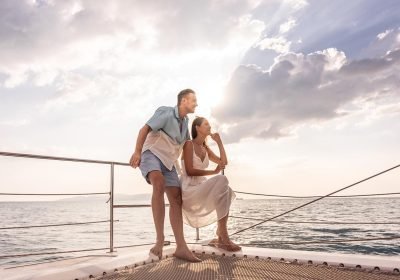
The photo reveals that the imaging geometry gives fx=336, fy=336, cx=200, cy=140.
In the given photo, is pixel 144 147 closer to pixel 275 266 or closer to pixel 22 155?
pixel 22 155

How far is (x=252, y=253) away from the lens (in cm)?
269

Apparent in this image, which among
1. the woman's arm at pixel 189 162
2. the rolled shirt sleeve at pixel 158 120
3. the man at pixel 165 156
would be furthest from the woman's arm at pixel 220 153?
the rolled shirt sleeve at pixel 158 120

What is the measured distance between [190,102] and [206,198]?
2.87 ft

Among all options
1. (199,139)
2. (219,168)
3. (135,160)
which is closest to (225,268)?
(135,160)

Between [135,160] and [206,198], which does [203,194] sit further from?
[135,160]

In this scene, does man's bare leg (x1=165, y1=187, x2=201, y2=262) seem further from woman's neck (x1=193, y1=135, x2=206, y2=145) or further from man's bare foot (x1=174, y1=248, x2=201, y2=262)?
woman's neck (x1=193, y1=135, x2=206, y2=145)

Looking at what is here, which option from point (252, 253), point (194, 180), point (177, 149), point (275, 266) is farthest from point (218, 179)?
point (275, 266)

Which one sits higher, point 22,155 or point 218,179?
point 22,155

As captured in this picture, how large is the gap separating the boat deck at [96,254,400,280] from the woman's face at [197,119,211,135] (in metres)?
1.30

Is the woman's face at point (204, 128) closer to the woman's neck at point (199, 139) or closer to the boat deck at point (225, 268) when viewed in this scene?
the woman's neck at point (199, 139)

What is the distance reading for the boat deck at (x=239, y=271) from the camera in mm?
1969

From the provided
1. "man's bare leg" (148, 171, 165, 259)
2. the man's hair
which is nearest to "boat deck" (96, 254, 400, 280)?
"man's bare leg" (148, 171, 165, 259)

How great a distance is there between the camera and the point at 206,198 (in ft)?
9.82

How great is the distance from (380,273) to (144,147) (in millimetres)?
1930
